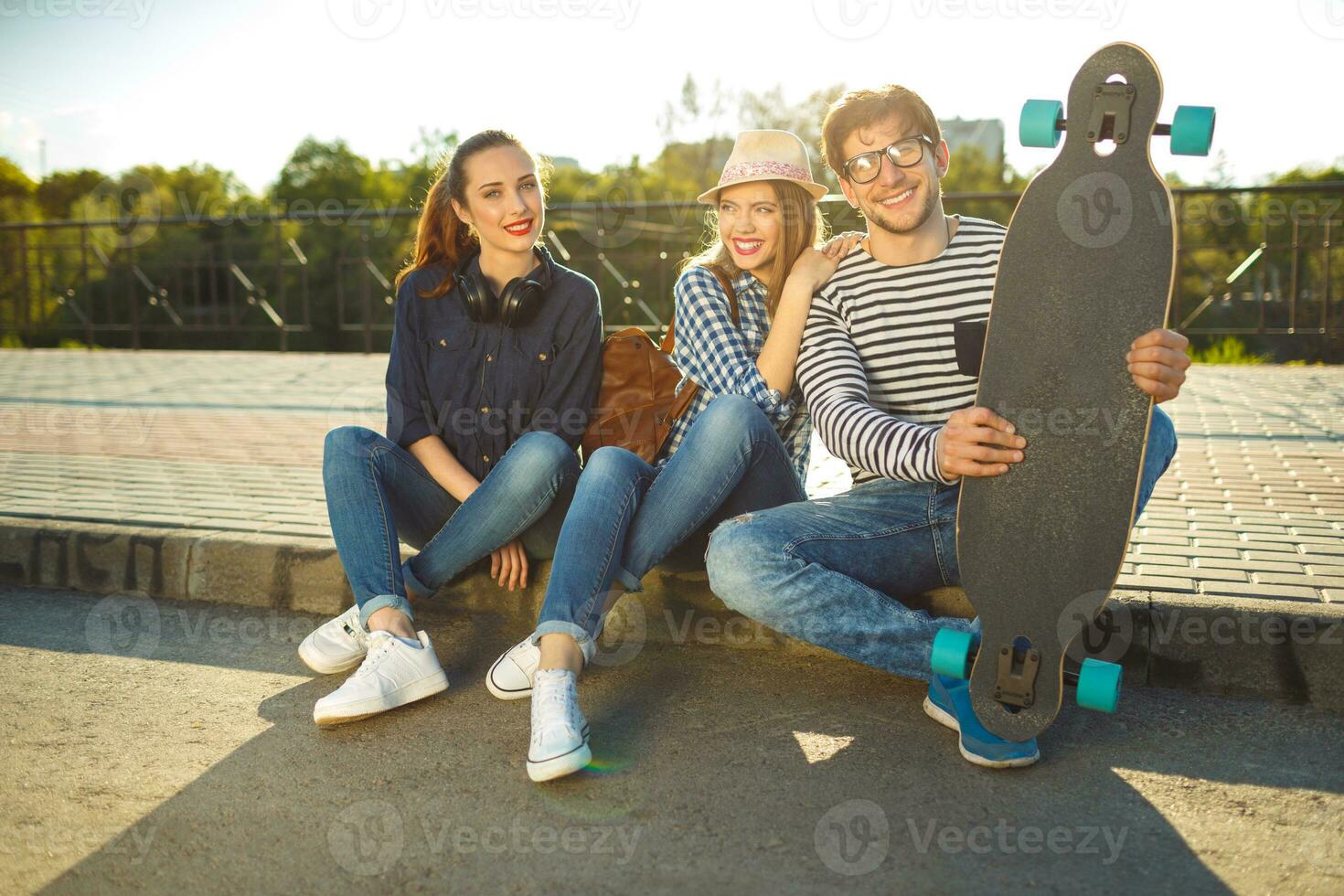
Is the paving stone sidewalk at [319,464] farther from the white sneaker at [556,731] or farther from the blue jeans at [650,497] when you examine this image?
the white sneaker at [556,731]

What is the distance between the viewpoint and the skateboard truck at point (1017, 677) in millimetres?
2119

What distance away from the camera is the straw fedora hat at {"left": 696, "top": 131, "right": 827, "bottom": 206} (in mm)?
2836

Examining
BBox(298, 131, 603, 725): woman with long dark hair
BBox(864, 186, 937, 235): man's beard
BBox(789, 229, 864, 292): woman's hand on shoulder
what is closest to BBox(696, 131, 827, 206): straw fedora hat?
BBox(789, 229, 864, 292): woman's hand on shoulder

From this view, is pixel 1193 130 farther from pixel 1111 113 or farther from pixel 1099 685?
pixel 1099 685

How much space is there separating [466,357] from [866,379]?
1.11 m

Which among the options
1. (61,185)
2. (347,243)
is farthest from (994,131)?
(61,185)

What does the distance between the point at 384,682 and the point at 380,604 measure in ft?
0.74

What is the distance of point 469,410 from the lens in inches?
117

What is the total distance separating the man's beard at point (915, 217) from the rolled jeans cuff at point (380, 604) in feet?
4.83

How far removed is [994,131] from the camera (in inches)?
1265

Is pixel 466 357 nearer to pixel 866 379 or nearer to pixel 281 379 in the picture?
pixel 866 379

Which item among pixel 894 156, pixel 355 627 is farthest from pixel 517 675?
pixel 894 156

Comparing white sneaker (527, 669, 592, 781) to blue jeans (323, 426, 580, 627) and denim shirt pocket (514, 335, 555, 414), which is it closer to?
blue jeans (323, 426, 580, 627)

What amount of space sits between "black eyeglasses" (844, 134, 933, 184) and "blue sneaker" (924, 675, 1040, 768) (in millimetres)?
1165
